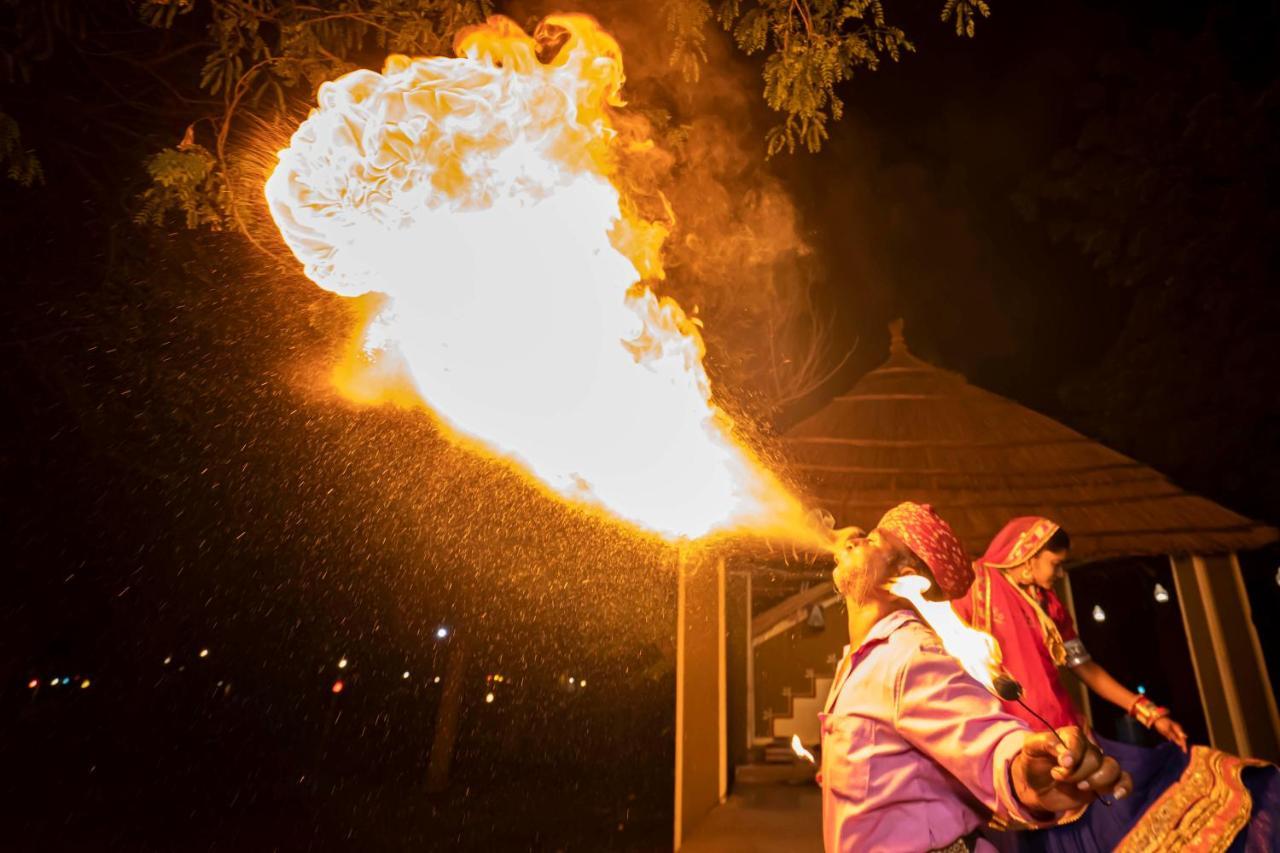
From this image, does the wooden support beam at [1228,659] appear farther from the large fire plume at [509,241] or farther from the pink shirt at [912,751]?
the pink shirt at [912,751]

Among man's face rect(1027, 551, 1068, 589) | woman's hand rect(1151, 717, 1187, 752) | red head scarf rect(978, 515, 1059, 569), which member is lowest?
woman's hand rect(1151, 717, 1187, 752)

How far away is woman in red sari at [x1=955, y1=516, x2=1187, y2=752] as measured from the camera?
398cm

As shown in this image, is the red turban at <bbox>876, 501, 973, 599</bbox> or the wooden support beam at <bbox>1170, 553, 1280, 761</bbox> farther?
the wooden support beam at <bbox>1170, 553, 1280, 761</bbox>

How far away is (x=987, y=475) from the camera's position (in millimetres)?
8898

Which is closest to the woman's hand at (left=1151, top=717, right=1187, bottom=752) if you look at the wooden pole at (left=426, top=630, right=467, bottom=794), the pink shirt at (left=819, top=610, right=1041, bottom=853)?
the pink shirt at (left=819, top=610, right=1041, bottom=853)

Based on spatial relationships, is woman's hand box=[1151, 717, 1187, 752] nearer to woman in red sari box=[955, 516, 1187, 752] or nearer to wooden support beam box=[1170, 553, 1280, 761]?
woman in red sari box=[955, 516, 1187, 752]

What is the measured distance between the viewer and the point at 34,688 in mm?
20156

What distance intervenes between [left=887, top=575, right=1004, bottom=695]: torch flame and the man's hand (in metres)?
0.23

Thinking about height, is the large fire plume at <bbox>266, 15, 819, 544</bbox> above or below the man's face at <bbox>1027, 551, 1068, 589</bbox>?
above

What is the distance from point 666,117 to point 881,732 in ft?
17.3

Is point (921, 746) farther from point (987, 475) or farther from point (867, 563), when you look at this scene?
point (987, 475)

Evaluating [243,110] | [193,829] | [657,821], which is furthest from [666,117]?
[193,829]

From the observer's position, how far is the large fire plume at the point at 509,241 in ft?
16.1

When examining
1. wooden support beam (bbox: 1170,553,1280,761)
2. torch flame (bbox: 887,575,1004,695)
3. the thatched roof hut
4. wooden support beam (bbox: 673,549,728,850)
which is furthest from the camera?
the thatched roof hut
